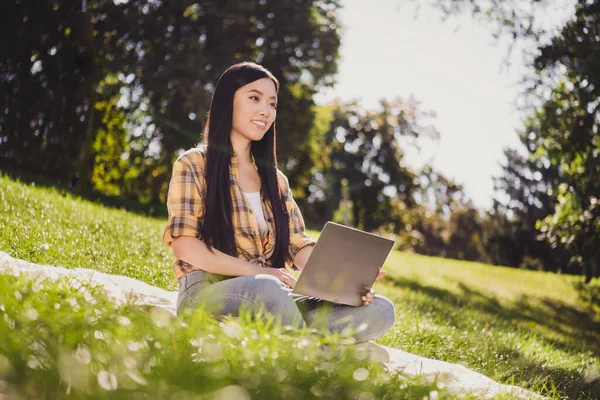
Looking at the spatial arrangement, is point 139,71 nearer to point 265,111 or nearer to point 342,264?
point 265,111

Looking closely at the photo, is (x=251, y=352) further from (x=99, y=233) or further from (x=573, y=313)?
(x=573, y=313)

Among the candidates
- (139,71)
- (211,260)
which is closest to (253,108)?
(211,260)

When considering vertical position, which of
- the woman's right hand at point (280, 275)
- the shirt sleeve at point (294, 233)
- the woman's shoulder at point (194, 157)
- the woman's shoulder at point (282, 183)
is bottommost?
the woman's right hand at point (280, 275)

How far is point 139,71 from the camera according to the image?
49.9 ft

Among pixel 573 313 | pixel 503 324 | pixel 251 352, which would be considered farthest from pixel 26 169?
pixel 573 313

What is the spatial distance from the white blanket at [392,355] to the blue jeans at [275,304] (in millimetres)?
262

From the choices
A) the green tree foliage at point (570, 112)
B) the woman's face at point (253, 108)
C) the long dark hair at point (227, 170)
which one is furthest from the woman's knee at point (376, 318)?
the green tree foliage at point (570, 112)

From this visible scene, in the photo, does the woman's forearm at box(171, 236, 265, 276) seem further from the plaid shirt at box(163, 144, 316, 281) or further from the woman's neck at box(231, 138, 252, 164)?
the woman's neck at box(231, 138, 252, 164)

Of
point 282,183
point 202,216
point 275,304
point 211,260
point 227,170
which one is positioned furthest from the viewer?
point 282,183

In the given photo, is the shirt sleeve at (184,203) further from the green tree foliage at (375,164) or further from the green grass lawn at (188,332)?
the green tree foliage at (375,164)

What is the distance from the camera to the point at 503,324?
317 inches

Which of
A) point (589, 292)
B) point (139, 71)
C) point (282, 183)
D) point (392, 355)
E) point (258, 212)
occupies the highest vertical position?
point (139, 71)

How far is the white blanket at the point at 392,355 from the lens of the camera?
11.2 feet

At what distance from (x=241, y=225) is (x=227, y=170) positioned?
359 mm
